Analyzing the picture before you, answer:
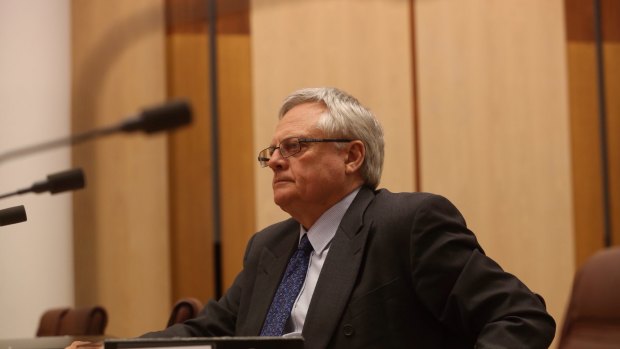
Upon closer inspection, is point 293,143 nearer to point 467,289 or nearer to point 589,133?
point 467,289

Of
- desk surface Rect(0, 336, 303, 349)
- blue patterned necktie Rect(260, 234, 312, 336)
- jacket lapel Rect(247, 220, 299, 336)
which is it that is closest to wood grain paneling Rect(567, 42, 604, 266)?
jacket lapel Rect(247, 220, 299, 336)

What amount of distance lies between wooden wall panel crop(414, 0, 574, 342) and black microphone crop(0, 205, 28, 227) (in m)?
3.48

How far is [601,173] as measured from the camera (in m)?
5.27

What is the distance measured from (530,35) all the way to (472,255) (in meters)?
3.43

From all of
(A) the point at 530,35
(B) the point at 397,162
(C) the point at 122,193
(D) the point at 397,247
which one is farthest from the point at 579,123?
(D) the point at 397,247

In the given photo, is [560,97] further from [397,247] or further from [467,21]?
[397,247]

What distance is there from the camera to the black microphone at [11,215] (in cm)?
183

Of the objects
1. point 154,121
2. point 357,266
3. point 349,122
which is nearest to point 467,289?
point 357,266

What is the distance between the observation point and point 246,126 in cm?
508

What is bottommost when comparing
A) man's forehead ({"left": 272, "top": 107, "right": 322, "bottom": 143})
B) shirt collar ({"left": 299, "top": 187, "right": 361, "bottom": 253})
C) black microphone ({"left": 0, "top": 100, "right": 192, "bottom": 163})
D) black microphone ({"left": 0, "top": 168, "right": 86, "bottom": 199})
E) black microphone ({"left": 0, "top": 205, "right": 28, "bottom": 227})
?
shirt collar ({"left": 299, "top": 187, "right": 361, "bottom": 253})

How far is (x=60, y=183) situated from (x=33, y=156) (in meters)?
3.43

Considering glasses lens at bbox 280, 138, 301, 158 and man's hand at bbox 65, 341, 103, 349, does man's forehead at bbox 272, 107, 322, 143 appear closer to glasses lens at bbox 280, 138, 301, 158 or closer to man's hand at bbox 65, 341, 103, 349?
glasses lens at bbox 280, 138, 301, 158

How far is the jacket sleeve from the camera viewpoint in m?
1.97

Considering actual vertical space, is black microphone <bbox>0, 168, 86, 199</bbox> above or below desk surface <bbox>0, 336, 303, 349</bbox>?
above
